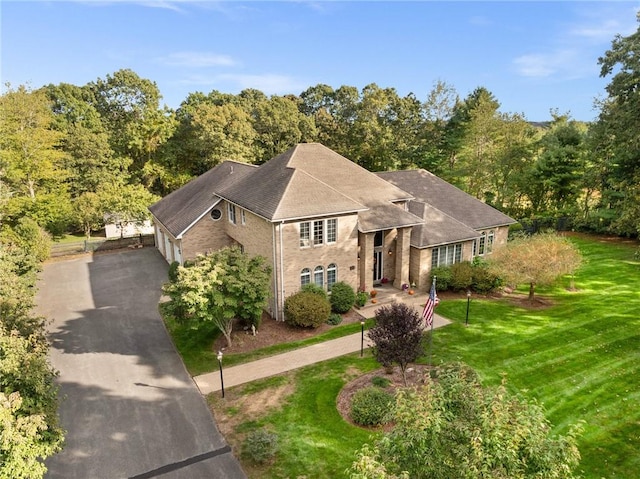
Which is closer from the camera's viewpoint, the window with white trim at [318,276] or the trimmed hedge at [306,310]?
the trimmed hedge at [306,310]

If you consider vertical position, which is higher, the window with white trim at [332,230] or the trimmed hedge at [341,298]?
the window with white trim at [332,230]

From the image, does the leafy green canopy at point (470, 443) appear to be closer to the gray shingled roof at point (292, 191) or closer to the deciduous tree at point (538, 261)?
the gray shingled roof at point (292, 191)

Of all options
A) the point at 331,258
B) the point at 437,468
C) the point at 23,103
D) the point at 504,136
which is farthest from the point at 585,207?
the point at 23,103

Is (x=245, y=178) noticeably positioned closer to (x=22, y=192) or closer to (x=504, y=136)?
(x=22, y=192)

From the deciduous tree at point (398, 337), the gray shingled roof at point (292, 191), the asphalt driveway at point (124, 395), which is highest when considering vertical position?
the gray shingled roof at point (292, 191)

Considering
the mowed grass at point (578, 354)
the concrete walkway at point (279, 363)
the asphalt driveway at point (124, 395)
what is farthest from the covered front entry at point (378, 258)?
the asphalt driveway at point (124, 395)

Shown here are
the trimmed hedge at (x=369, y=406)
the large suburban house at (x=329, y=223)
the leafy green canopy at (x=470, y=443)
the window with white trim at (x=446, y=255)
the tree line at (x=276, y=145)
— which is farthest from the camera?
the tree line at (x=276, y=145)

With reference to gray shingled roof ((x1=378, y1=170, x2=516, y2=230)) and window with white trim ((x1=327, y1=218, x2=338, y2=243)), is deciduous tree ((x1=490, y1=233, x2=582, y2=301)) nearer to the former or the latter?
gray shingled roof ((x1=378, y1=170, x2=516, y2=230))
